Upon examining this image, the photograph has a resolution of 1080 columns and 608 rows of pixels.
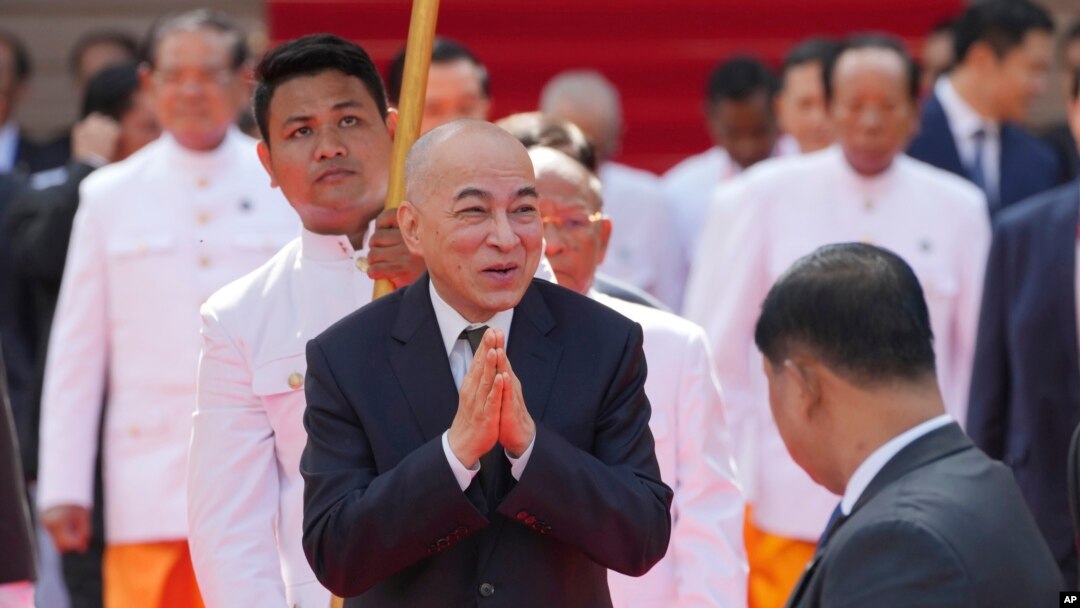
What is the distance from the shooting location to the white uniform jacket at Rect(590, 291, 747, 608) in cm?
372

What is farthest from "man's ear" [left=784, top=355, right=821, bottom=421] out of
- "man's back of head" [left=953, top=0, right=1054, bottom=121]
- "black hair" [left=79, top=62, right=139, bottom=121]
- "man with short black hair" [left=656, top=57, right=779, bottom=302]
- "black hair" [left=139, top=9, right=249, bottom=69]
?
"man with short black hair" [left=656, top=57, right=779, bottom=302]

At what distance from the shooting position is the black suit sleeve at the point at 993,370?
5.43 metres

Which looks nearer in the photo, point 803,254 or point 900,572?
point 900,572

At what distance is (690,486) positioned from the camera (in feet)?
12.4

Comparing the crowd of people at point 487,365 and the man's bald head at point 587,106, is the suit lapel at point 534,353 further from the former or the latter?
the man's bald head at point 587,106

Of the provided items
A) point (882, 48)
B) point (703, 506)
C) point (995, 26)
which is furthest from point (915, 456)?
point (995, 26)

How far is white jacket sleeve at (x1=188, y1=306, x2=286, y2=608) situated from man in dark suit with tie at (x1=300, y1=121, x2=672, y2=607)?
445 mm

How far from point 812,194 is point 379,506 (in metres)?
3.36

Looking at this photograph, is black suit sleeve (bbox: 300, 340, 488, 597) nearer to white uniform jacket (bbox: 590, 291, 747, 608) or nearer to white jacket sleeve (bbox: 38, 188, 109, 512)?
white uniform jacket (bbox: 590, 291, 747, 608)

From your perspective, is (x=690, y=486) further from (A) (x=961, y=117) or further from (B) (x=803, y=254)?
(A) (x=961, y=117)

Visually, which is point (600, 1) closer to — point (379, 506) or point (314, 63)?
point (314, 63)

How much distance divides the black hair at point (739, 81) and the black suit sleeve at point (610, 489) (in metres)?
5.11

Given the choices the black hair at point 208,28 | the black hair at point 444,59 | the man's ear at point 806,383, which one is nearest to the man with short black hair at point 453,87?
the black hair at point 444,59

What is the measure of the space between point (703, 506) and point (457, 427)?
110 cm
